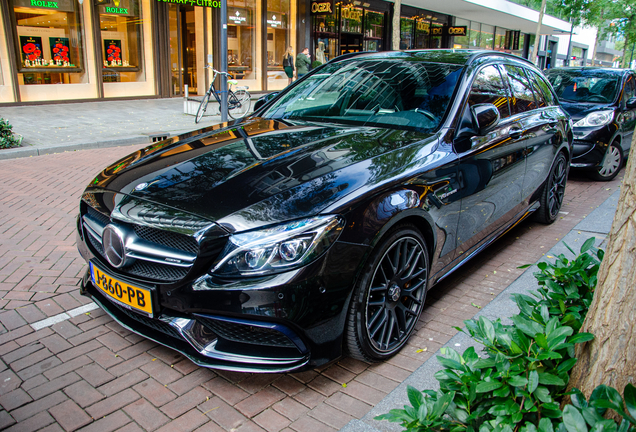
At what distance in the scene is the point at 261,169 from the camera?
2.67 m

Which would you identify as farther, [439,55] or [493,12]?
[493,12]

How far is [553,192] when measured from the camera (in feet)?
17.2

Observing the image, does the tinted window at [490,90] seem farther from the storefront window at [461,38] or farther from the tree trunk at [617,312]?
the storefront window at [461,38]

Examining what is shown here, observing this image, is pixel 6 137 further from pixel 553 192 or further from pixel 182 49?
pixel 182 49

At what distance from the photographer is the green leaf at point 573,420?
149cm

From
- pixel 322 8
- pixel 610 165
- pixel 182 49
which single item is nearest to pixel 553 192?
pixel 610 165

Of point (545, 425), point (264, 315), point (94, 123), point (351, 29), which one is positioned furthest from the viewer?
point (351, 29)

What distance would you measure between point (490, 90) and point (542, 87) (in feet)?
5.21

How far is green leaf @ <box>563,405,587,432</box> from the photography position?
149 cm

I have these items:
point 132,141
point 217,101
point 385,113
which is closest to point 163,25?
point 217,101

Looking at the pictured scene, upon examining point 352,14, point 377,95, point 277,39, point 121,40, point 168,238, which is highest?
point 352,14

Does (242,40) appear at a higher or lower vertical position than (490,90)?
higher

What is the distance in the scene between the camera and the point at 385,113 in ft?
11.6

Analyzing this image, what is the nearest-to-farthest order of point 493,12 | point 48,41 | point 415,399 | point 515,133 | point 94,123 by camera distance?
point 415,399, point 515,133, point 94,123, point 48,41, point 493,12
